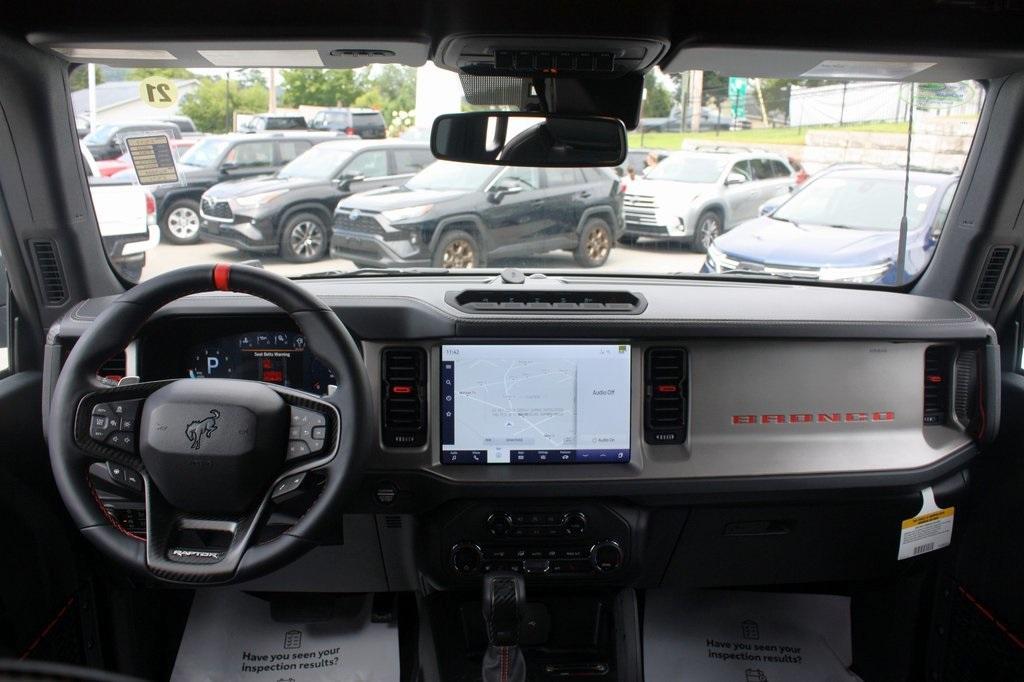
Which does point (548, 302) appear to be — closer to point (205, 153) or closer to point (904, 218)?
point (205, 153)

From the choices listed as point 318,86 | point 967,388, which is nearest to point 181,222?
point 318,86

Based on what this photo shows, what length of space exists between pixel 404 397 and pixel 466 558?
0.59 metres

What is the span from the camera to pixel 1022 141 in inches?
125

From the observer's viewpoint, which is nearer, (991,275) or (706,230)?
(991,275)

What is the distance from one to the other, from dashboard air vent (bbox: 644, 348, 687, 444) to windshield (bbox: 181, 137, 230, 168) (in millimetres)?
1613

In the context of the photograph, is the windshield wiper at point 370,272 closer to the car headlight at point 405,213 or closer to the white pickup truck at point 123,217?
the car headlight at point 405,213

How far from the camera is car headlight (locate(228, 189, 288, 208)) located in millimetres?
3250

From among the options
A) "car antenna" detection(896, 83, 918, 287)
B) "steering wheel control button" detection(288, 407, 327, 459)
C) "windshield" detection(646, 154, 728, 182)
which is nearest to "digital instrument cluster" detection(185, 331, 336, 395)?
"steering wheel control button" detection(288, 407, 327, 459)

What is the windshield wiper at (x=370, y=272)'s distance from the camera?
10.7 feet

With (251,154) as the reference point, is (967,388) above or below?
below

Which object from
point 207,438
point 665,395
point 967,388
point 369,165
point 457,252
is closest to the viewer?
point 207,438

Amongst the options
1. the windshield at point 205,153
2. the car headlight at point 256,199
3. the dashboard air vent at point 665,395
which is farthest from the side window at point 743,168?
the windshield at point 205,153

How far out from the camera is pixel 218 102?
3.16 m

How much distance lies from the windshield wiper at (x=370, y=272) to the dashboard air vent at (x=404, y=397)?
1.80ft
